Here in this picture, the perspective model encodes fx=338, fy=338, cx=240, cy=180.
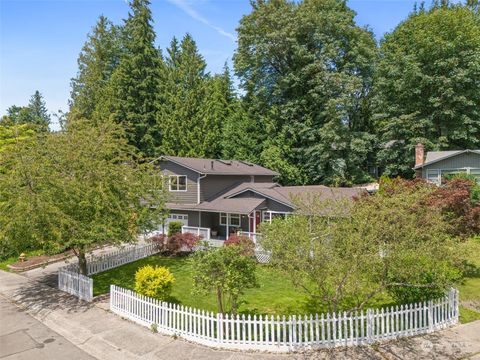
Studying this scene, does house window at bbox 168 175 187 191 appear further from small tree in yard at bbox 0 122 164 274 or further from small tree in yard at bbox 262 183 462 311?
small tree in yard at bbox 262 183 462 311

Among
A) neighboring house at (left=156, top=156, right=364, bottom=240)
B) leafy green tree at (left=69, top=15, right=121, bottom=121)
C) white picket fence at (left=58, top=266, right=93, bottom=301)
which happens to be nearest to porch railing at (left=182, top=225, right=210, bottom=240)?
neighboring house at (left=156, top=156, right=364, bottom=240)

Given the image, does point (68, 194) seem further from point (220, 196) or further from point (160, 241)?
point (220, 196)

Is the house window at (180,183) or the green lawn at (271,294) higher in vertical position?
the house window at (180,183)

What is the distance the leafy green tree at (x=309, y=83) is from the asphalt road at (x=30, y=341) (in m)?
26.8

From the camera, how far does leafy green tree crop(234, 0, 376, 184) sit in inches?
1352

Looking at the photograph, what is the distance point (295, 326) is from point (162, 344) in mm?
4012

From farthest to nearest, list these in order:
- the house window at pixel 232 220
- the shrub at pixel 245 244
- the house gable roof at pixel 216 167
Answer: the house gable roof at pixel 216 167 < the house window at pixel 232 220 < the shrub at pixel 245 244

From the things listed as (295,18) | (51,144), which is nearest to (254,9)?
(295,18)

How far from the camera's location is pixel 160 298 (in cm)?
1221

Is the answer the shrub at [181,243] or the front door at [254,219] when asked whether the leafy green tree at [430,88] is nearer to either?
the front door at [254,219]

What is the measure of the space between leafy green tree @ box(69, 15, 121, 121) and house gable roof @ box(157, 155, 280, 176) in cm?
2467

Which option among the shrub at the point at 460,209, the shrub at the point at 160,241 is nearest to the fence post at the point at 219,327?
the shrub at the point at 460,209

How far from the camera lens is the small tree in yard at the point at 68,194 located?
1349cm

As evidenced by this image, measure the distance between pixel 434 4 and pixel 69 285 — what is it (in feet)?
160
